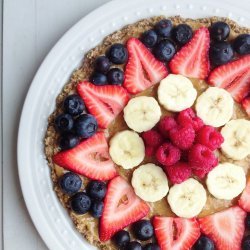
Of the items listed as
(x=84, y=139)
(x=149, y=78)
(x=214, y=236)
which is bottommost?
(x=214, y=236)

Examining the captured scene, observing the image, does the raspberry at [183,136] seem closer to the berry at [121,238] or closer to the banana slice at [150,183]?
the banana slice at [150,183]

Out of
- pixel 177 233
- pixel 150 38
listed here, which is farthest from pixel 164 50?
pixel 177 233

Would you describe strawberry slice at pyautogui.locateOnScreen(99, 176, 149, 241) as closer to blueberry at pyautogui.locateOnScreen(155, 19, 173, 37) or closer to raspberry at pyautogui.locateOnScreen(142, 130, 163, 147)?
raspberry at pyautogui.locateOnScreen(142, 130, 163, 147)

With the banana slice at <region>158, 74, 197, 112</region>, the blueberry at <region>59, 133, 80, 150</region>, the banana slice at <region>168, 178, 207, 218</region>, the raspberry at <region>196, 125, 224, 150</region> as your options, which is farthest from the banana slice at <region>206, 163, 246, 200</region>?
the blueberry at <region>59, 133, 80, 150</region>

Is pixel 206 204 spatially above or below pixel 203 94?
below

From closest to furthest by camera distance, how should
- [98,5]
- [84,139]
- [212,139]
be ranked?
[212,139], [84,139], [98,5]

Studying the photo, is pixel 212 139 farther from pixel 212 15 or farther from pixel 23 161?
pixel 23 161

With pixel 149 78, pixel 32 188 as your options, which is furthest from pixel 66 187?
pixel 149 78
